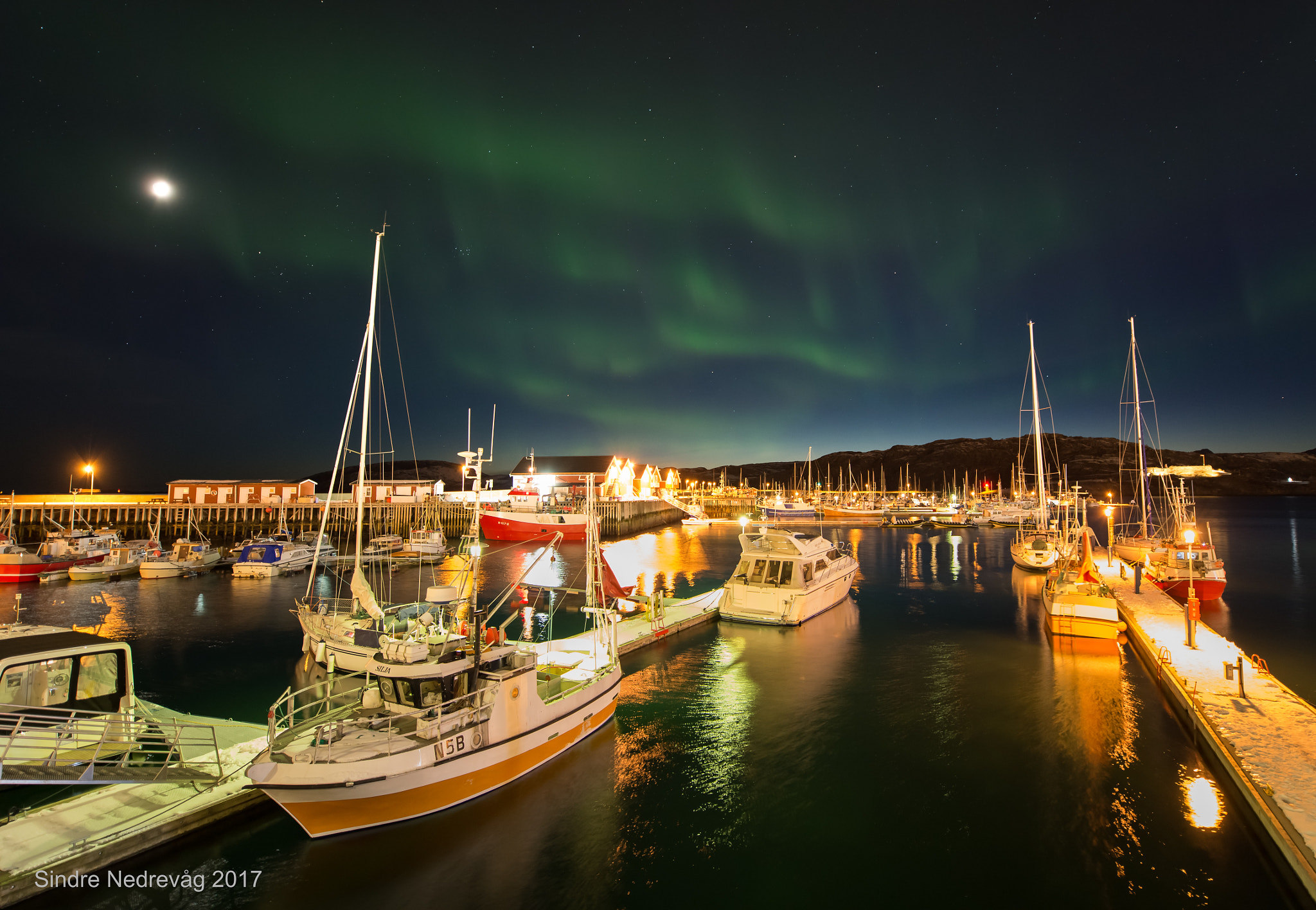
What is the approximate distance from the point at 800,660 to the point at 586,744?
395 inches

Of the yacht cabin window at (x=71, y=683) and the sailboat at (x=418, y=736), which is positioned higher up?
the yacht cabin window at (x=71, y=683)

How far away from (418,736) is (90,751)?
4.97m

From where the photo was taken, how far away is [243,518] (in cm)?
7494

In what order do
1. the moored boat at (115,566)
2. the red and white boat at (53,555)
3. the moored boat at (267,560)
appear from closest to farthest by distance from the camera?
the red and white boat at (53,555) → the moored boat at (115,566) → the moored boat at (267,560)

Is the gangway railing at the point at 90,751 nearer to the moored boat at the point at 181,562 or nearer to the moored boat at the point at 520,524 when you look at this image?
the moored boat at the point at 181,562

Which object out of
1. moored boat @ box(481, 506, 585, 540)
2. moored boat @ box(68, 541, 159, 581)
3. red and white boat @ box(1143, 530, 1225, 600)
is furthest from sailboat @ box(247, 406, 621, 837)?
moored boat @ box(481, 506, 585, 540)

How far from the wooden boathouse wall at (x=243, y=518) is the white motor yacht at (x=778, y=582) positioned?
47706 mm

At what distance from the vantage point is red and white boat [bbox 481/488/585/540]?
228 ft

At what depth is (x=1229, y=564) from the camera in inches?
1948

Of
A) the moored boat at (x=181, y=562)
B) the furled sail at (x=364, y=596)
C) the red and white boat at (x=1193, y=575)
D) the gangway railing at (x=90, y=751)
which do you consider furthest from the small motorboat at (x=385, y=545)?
the red and white boat at (x=1193, y=575)

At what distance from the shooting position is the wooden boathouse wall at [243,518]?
65.7 m

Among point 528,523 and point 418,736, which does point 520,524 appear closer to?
point 528,523

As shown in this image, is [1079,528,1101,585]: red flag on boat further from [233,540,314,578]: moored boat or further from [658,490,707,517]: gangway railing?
[658,490,707,517]: gangway railing

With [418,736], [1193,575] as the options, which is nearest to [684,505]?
[1193,575]
